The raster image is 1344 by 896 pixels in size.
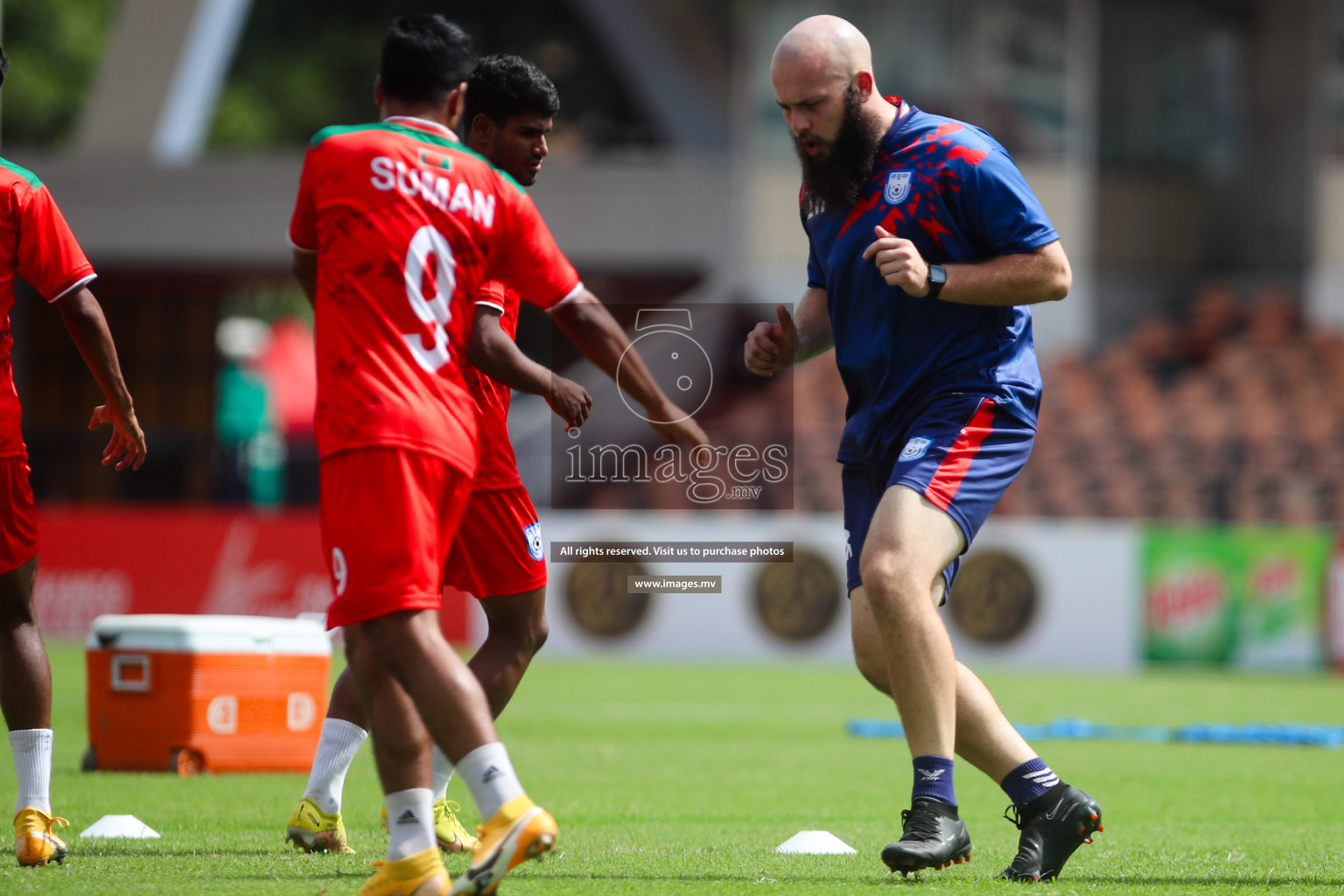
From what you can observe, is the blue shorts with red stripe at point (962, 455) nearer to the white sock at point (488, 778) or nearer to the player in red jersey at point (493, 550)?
the player in red jersey at point (493, 550)

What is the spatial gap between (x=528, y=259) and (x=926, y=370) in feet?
4.41

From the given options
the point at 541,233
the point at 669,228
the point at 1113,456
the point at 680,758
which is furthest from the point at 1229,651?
the point at 541,233

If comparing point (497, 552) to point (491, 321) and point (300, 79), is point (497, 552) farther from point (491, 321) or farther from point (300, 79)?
point (300, 79)

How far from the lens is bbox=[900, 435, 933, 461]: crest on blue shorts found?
4949 mm

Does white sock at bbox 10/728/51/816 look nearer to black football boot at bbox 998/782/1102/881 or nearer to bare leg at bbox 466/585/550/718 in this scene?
bare leg at bbox 466/585/550/718

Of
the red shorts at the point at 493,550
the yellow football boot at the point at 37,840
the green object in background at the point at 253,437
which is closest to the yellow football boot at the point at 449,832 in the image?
the red shorts at the point at 493,550

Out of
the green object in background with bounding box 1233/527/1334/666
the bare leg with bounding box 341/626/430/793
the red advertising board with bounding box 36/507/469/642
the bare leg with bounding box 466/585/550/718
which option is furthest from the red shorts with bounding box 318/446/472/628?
the green object in background with bounding box 1233/527/1334/666

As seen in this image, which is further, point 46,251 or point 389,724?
point 46,251

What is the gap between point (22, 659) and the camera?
211 inches

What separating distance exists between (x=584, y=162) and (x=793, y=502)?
9.72 metres

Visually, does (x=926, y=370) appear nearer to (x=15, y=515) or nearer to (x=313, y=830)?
(x=313, y=830)

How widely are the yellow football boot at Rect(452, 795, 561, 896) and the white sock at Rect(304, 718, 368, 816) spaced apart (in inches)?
60.2

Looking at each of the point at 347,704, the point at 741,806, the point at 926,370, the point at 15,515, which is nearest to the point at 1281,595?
the point at 741,806

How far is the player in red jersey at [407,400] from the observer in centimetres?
410
